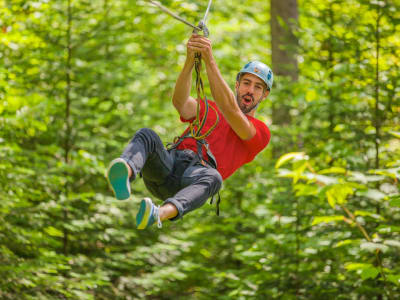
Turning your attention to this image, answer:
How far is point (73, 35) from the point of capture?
238 inches

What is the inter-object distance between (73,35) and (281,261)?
3426 millimetres

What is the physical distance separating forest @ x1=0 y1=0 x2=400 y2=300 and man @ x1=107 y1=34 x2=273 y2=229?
22.9 inches

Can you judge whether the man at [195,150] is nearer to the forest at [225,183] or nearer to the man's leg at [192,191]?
the man's leg at [192,191]

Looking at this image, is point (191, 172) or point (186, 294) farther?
point (186, 294)

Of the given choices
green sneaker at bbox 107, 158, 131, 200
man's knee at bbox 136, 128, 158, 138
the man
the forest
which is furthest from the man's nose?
green sneaker at bbox 107, 158, 131, 200

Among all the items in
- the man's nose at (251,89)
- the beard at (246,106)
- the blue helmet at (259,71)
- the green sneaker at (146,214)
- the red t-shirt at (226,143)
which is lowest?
the green sneaker at (146,214)

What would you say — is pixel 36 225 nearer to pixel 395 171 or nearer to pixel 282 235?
pixel 282 235

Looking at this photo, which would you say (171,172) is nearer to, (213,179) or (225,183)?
(213,179)

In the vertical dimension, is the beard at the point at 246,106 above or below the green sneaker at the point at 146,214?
above

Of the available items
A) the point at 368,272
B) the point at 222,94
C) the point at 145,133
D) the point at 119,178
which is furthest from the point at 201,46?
the point at 368,272

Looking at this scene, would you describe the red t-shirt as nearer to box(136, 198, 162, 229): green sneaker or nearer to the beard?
the beard

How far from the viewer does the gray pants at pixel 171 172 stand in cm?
296

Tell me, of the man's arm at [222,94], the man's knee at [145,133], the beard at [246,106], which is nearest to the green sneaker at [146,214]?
the man's knee at [145,133]

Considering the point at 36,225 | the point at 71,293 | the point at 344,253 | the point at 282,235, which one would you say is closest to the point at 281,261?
the point at 282,235
